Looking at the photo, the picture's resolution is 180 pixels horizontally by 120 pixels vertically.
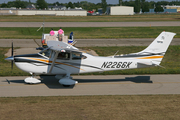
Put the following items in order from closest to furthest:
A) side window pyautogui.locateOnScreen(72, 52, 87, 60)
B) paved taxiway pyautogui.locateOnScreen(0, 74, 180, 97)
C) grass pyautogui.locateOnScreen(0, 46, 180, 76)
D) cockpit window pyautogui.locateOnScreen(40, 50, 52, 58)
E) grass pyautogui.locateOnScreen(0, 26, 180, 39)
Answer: paved taxiway pyautogui.locateOnScreen(0, 74, 180, 97) → cockpit window pyautogui.locateOnScreen(40, 50, 52, 58) → side window pyautogui.locateOnScreen(72, 52, 87, 60) → grass pyautogui.locateOnScreen(0, 46, 180, 76) → grass pyautogui.locateOnScreen(0, 26, 180, 39)

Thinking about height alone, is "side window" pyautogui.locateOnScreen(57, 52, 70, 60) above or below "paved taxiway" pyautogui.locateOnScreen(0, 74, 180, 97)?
above

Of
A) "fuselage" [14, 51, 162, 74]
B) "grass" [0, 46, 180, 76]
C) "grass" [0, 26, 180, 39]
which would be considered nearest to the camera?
"fuselage" [14, 51, 162, 74]

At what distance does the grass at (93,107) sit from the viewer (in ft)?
28.1

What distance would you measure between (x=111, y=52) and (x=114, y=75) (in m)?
7.83

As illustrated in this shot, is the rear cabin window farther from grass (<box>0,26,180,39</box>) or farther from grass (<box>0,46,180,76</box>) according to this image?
grass (<box>0,26,180,39</box>)

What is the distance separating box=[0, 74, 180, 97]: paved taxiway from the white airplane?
0.55 m

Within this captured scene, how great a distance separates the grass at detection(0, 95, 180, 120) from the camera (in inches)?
337

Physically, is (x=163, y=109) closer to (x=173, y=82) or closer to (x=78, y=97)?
(x=78, y=97)

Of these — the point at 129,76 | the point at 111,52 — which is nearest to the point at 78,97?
the point at 129,76

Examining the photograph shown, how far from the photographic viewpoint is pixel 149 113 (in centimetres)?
887

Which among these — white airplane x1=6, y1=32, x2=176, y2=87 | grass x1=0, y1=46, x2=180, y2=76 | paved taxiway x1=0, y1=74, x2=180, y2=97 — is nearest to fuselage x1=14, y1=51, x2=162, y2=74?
white airplane x1=6, y1=32, x2=176, y2=87

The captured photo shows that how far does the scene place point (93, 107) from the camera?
9.45 metres

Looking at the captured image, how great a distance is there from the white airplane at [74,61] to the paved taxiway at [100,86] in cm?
55

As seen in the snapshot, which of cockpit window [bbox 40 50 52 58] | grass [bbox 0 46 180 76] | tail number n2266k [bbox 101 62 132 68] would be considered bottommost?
grass [bbox 0 46 180 76]
